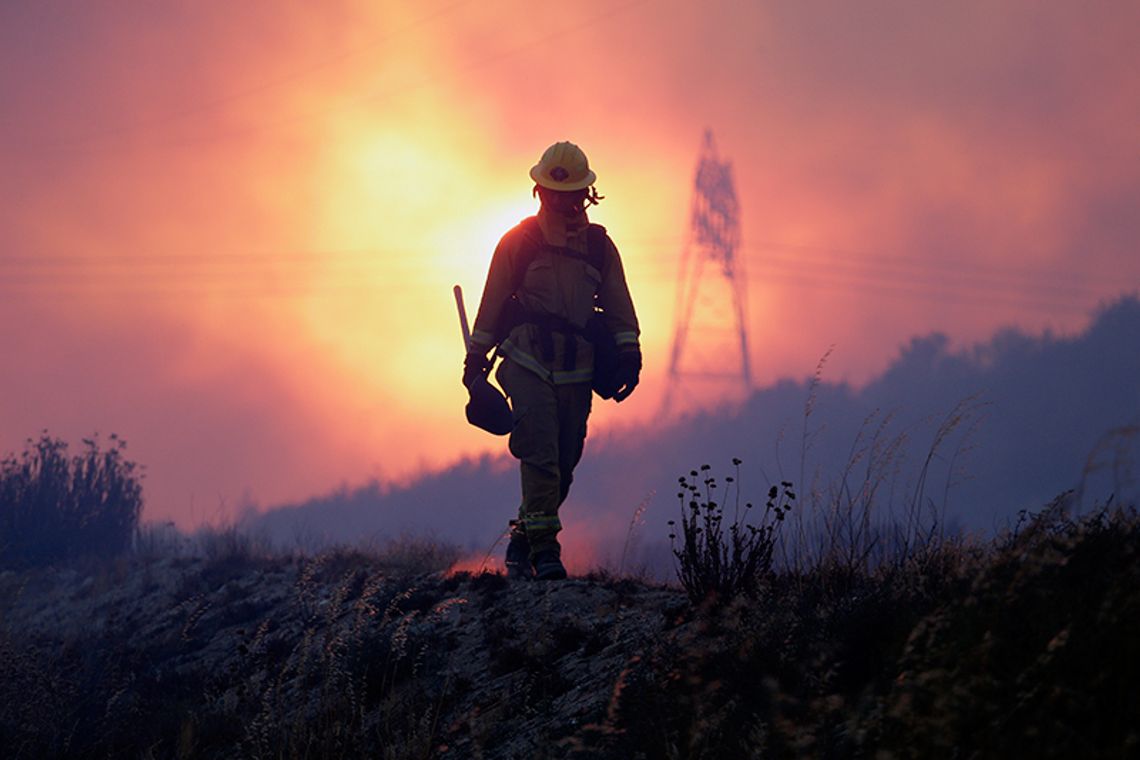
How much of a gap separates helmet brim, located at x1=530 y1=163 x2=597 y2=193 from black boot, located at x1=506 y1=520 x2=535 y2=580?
2542 millimetres

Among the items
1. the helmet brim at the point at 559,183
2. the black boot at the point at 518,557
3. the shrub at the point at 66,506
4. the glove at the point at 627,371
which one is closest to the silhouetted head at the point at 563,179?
the helmet brim at the point at 559,183

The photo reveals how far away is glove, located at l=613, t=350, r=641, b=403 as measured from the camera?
8.27 metres

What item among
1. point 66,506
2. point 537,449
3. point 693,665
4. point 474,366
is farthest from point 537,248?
point 66,506

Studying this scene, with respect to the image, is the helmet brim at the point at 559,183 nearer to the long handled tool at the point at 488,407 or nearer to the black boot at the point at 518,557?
the long handled tool at the point at 488,407

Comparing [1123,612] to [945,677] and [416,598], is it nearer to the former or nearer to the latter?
[945,677]

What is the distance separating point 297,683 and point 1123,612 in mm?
5343

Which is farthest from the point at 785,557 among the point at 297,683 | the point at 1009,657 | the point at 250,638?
the point at 250,638

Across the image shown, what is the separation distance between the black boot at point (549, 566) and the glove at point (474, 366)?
1437mm

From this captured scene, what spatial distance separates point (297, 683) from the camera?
720 centimetres

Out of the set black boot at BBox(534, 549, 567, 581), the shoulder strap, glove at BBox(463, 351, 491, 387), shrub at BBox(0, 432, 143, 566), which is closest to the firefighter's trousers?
black boot at BBox(534, 549, 567, 581)

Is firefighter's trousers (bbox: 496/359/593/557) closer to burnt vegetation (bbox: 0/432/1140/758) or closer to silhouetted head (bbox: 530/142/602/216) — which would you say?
burnt vegetation (bbox: 0/432/1140/758)

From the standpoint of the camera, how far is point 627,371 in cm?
827

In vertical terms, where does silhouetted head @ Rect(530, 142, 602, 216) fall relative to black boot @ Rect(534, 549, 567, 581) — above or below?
Result: above

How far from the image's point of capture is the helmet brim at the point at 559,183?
26.3 ft
